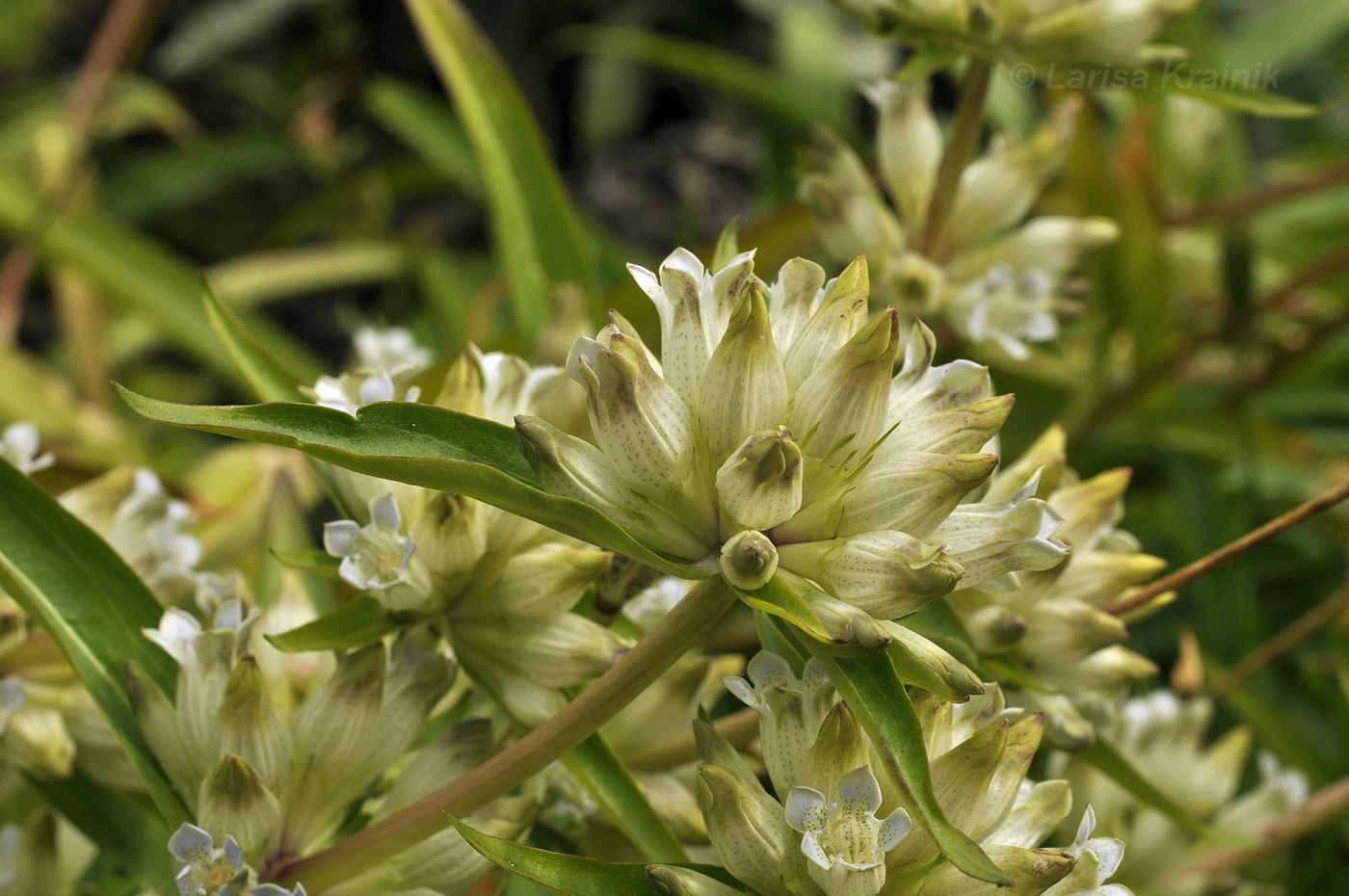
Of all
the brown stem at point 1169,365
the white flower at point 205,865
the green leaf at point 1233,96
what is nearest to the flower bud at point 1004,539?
the white flower at point 205,865

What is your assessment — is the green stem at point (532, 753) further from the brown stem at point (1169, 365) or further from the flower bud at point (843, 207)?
the brown stem at point (1169, 365)

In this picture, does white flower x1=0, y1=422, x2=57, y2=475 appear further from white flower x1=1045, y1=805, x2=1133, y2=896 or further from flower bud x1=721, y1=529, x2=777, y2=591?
white flower x1=1045, y1=805, x2=1133, y2=896

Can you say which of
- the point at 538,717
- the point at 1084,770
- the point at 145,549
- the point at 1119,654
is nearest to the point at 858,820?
the point at 538,717

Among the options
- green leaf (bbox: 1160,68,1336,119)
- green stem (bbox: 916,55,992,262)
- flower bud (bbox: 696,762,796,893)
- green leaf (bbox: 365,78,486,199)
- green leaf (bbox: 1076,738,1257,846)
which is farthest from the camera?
green leaf (bbox: 365,78,486,199)

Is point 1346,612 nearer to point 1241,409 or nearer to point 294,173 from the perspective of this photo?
point 1241,409

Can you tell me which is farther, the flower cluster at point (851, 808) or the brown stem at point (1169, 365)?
the brown stem at point (1169, 365)

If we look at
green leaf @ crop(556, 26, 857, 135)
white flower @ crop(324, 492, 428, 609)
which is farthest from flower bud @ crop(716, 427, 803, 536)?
green leaf @ crop(556, 26, 857, 135)

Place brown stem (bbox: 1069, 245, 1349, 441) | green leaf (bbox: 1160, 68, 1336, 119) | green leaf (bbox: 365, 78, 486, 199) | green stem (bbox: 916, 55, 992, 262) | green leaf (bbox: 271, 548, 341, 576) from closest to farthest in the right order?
green leaf (bbox: 271, 548, 341, 576)
green leaf (bbox: 1160, 68, 1336, 119)
green stem (bbox: 916, 55, 992, 262)
brown stem (bbox: 1069, 245, 1349, 441)
green leaf (bbox: 365, 78, 486, 199)
